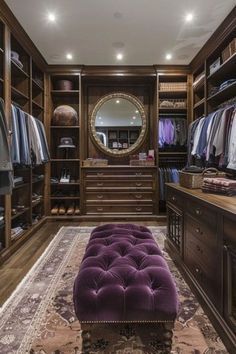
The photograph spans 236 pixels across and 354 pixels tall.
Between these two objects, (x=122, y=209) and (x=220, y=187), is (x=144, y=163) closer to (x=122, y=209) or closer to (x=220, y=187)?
(x=122, y=209)

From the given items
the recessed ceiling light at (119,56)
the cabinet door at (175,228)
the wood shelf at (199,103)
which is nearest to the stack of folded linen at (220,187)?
the cabinet door at (175,228)

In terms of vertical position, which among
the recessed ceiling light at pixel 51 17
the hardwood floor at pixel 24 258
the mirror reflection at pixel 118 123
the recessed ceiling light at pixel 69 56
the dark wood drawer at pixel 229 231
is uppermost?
the recessed ceiling light at pixel 69 56

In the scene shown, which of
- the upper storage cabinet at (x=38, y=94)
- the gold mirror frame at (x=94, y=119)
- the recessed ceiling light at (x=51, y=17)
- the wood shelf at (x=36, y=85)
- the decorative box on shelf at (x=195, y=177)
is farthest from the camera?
the gold mirror frame at (x=94, y=119)

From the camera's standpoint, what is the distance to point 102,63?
4.56m

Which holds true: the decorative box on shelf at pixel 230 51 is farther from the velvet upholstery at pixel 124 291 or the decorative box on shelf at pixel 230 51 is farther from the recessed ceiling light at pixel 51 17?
the velvet upholstery at pixel 124 291

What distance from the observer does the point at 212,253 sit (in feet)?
5.65

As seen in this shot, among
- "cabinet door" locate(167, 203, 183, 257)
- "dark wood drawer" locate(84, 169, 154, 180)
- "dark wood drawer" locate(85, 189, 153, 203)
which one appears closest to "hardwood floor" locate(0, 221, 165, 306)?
"dark wood drawer" locate(85, 189, 153, 203)

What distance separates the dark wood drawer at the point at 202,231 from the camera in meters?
1.71

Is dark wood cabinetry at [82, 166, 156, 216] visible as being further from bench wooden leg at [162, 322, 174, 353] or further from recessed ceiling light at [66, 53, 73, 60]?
bench wooden leg at [162, 322, 174, 353]

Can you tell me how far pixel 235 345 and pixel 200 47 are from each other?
374 cm

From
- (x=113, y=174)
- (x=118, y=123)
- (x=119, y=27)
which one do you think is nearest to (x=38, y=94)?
(x=118, y=123)

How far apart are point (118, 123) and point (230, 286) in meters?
3.98

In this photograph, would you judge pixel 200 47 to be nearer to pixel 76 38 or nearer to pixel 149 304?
pixel 76 38

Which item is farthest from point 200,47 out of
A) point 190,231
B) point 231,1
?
point 190,231
